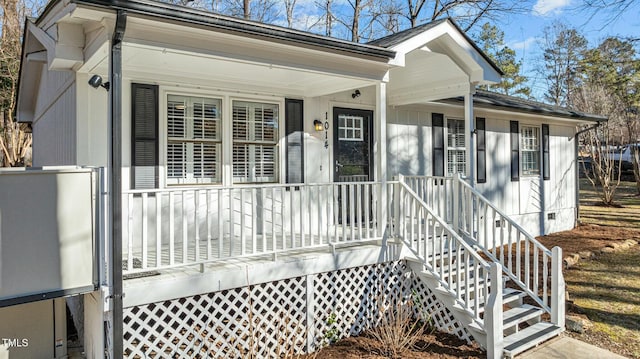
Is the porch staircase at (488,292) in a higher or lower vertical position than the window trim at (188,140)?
lower

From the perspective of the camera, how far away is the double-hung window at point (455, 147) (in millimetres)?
9148

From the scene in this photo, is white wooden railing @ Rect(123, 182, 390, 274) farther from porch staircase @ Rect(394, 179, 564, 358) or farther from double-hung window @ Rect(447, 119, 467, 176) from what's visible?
double-hung window @ Rect(447, 119, 467, 176)

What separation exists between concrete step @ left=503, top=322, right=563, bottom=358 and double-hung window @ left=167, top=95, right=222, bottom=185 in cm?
423

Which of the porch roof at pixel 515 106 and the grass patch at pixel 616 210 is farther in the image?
the grass patch at pixel 616 210

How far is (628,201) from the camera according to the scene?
18.0 m

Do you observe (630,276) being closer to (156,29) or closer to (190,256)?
(190,256)

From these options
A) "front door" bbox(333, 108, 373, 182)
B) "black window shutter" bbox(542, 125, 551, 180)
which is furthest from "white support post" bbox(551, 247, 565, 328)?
"black window shutter" bbox(542, 125, 551, 180)

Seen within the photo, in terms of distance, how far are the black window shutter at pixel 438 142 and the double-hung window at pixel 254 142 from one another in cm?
375

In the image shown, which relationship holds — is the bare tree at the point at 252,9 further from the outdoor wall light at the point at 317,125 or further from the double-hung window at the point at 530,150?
the outdoor wall light at the point at 317,125

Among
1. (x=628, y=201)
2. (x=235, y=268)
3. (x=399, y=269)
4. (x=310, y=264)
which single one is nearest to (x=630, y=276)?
(x=399, y=269)

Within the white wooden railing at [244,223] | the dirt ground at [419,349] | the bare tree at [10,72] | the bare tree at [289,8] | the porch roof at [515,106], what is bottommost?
the dirt ground at [419,349]

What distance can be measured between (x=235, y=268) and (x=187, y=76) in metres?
2.73

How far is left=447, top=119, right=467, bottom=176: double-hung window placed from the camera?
9148 mm

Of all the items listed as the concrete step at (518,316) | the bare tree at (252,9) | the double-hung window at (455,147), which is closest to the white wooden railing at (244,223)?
the concrete step at (518,316)
